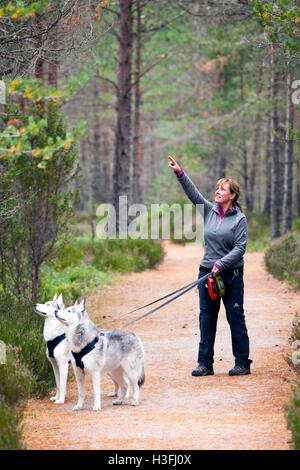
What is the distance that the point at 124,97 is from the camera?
1734cm

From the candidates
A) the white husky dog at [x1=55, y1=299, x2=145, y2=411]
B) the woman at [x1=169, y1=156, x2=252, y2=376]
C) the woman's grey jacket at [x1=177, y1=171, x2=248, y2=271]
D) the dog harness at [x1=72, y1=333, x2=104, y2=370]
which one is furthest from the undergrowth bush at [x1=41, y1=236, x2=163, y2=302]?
the dog harness at [x1=72, y1=333, x2=104, y2=370]

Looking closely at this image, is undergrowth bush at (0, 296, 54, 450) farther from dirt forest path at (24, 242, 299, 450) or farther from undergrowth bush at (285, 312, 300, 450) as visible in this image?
undergrowth bush at (285, 312, 300, 450)

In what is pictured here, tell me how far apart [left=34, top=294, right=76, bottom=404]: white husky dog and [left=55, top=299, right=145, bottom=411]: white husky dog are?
1.03ft

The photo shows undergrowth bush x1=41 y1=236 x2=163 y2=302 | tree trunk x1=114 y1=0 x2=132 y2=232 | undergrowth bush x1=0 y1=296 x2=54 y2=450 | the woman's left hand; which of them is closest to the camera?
undergrowth bush x1=0 y1=296 x2=54 y2=450

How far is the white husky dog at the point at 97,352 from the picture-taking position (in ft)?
18.6

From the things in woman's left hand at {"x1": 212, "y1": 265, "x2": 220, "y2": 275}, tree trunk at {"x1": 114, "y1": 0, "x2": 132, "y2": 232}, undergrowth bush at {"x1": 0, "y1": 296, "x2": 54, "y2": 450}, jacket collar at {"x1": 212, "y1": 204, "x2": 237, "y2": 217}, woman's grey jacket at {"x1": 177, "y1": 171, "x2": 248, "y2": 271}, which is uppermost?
tree trunk at {"x1": 114, "y1": 0, "x2": 132, "y2": 232}

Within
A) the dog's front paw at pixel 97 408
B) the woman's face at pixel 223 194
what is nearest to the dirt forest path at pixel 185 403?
the dog's front paw at pixel 97 408

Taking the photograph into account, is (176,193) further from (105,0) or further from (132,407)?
(132,407)

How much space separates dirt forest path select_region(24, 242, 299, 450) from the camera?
4633 mm

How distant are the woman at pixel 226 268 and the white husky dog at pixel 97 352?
122cm

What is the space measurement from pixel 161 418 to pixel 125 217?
13.1 m

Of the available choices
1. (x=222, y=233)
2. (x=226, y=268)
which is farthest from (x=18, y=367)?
(x=222, y=233)

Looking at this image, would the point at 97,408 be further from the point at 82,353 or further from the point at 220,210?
the point at 220,210

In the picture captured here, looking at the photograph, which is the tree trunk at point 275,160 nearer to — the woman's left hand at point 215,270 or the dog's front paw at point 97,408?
the woman's left hand at point 215,270
